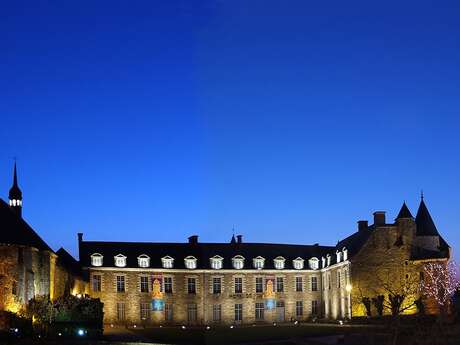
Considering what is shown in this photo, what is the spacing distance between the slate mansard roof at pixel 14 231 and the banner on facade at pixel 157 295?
1518 centimetres

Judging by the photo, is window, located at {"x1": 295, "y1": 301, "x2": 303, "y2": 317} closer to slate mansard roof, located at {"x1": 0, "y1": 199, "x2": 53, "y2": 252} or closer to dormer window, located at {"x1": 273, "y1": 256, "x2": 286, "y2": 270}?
dormer window, located at {"x1": 273, "y1": 256, "x2": 286, "y2": 270}

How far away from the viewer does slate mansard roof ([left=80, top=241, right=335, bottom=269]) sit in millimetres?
65062

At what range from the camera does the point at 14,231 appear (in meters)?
47.3

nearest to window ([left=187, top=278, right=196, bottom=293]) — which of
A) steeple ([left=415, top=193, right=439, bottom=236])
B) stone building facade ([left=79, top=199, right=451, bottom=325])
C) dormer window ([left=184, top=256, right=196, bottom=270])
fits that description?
stone building facade ([left=79, top=199, right=451, bottom=325])

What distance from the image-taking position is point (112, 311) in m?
63.0

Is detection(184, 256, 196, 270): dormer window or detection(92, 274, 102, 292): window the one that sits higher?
detection(184, 256, 196, 270): dormer window

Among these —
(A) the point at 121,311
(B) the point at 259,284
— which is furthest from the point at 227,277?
(A) the point at 121,311

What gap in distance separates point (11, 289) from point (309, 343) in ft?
61.8

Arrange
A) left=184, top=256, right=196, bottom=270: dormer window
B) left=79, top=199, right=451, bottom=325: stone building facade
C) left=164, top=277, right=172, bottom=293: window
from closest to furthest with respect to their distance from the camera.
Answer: left=79, top=199, right=451, bottom=325: stone building facade
left=164, top=277, right=172, bottom=293: window
left=184, top=256, right=196, bottom=270: dormer window

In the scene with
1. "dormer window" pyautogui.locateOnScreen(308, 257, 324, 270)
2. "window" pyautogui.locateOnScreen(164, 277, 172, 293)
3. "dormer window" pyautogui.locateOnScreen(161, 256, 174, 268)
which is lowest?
"window" pyautogui.locateOnScreen(164, 277, 172, 293)

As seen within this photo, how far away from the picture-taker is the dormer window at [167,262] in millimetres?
65688

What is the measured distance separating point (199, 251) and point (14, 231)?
23.2 m

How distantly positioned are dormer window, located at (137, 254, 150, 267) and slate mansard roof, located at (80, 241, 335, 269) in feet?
0.93

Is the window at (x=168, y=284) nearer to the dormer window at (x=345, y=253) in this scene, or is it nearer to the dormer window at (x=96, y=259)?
the dormer window at (x=96, y=259)
